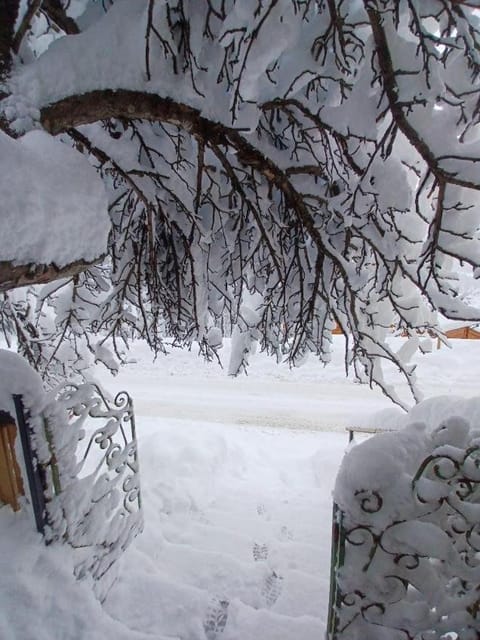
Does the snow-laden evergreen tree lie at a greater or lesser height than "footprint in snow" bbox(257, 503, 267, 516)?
greater

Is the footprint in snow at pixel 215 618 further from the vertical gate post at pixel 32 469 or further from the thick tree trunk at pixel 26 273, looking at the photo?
the thick tree trunk at pixel 26 273

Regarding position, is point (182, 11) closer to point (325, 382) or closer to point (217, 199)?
point (217, 199)

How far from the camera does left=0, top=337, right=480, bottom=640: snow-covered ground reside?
2160 millimetres

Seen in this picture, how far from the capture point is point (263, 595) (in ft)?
9.41

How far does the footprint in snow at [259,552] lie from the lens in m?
3.38

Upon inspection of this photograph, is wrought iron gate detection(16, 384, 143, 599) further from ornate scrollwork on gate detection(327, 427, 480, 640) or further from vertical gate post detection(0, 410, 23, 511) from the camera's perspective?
ornate scrollwork on gate detection(327, 427, 480, 640)

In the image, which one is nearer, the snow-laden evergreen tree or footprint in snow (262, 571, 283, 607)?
the snow-laden evergreen tree

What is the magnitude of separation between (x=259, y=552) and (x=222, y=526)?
28.4 inches

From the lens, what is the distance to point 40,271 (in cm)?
151

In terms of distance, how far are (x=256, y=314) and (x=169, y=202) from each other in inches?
71.4

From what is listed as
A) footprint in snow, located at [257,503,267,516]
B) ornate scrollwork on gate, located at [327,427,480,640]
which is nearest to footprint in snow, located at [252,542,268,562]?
footprint in snow, located at [257,503,267,516]

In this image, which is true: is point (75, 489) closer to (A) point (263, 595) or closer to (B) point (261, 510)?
(A) point (263, 595)

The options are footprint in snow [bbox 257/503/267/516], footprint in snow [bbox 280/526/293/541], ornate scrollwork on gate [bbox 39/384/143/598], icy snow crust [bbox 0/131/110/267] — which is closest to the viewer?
icy snow crust [bbox 0/131/110/267]

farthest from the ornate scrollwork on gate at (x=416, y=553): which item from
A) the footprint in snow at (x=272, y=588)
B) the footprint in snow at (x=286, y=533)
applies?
the footprint in snow at (x=286, y=533)
